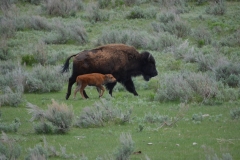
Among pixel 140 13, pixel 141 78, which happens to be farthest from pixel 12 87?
pixel 140 13

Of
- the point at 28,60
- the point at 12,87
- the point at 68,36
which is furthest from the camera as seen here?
the point at 68,36

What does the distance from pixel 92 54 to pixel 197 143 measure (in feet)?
22.7

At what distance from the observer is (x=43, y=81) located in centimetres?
2069

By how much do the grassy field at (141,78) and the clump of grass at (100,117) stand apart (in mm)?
109

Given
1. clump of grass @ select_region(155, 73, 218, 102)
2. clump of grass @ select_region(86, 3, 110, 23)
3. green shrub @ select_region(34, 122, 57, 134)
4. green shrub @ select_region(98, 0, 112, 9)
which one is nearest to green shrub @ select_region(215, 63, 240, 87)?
clump of grass @ select_region(155, 73, 218, 102)

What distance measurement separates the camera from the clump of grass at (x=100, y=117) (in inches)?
566

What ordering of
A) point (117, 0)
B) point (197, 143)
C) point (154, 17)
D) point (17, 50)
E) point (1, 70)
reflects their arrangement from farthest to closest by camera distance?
point (117, 0) < point (154, 17) < point (17, 50) < point (1, 70) < point (197, 143)

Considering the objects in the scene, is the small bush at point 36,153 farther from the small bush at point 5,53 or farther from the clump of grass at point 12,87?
the small bush at point 5,53

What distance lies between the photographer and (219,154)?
10977 millimetres

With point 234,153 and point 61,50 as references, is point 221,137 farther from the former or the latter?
point 61,50

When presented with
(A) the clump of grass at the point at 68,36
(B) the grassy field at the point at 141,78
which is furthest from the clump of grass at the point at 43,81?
(A) the clump of grass at the point at 68,36

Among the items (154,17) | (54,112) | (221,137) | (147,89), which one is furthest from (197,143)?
(154,17)

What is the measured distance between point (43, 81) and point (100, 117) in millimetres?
6598

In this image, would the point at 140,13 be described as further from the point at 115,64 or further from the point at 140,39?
the point at 115,64
